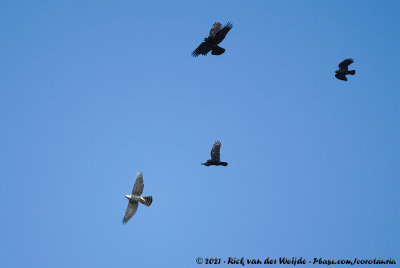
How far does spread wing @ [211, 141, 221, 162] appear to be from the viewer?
24.6 metres

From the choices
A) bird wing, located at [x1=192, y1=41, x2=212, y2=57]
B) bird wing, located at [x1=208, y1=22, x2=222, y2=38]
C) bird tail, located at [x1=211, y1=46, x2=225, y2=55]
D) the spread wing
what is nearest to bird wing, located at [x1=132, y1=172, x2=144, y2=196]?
the spread wing

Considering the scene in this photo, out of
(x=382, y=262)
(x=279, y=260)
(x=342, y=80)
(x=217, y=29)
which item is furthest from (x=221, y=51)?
→ (x=382, y=262)

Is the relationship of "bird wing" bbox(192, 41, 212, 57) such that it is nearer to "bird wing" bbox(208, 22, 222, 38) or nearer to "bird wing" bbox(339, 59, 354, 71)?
"bird wing" bbox(208, 22, 222, 38)

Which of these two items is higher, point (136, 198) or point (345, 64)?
point (345, 64)

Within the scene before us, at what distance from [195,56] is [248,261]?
37.8 feet

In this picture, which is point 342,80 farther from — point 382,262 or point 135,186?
point 135,186

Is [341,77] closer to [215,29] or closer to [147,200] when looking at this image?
[215,29]

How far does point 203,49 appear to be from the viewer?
2364cm

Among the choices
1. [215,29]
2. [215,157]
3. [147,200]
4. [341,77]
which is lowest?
[147,200]

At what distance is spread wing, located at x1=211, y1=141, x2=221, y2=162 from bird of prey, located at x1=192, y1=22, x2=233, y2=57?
516 cm

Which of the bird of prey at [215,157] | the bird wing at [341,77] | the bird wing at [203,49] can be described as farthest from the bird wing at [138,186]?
the bird wing at [341,77]

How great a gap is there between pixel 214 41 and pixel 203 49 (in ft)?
2.70

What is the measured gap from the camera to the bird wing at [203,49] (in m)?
23.4

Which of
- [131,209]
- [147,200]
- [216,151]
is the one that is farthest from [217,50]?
[131,209]
